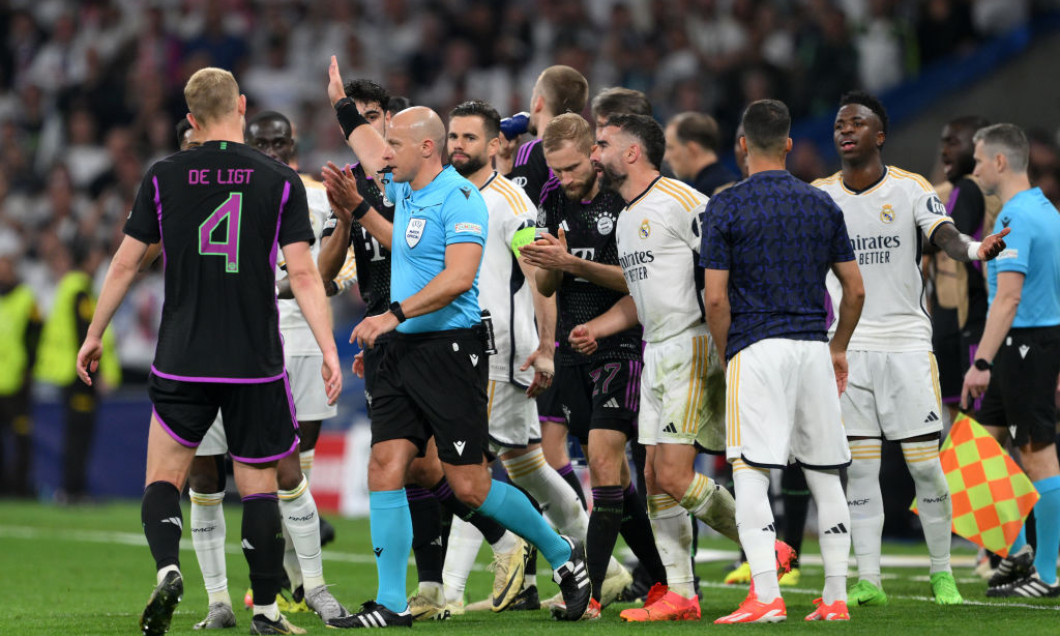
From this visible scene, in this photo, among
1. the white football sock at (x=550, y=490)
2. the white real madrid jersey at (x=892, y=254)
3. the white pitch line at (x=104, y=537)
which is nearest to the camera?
the white real madrid jersey at (x=892, y=254)

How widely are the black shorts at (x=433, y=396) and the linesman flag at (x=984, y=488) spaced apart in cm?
287

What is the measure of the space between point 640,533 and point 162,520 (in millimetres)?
2683

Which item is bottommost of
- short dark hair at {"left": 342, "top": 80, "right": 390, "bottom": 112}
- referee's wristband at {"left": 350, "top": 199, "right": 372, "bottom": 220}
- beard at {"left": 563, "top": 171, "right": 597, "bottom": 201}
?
referee's wristband at {"left": 350, "top": 199, "right": 372, "bottom": 220}

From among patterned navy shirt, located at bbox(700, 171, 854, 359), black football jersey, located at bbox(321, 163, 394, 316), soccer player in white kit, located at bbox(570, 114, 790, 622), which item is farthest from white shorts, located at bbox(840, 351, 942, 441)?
black football jersey, located at bbox(321, 163, 394, 316)

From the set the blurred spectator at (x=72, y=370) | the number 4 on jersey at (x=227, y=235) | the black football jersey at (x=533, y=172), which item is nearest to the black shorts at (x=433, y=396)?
the number 4 on jersey at (x=227, y=235)

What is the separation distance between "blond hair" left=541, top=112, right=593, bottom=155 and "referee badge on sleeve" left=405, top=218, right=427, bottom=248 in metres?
1.18

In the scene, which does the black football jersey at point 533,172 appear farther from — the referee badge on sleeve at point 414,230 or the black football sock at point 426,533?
the black football sock at point 426,533

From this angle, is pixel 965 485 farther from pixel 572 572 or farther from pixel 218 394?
pixel 218 394

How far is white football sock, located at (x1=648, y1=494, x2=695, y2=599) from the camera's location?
7.55 m

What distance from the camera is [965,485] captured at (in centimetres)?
868

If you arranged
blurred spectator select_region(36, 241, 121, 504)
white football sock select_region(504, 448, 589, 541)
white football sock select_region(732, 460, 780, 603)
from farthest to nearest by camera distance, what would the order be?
blurred spectator select_region(36, 241, 121, 504) < white football sock select_region(504, 448, 589, 541) < white football sock select_region(732, 460, 780, 603)

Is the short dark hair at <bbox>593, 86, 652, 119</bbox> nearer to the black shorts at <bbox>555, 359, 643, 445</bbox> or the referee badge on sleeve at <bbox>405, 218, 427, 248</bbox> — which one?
the black shorts at <bbox>555, 359, 643, 445</bbox>

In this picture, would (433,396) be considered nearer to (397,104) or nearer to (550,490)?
(550,490)

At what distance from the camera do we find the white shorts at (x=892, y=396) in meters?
7.99
